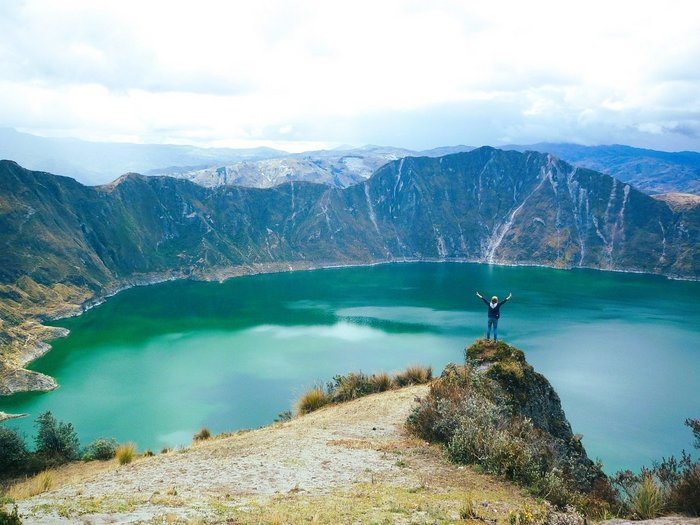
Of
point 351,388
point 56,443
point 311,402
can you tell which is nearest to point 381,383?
point 351,388

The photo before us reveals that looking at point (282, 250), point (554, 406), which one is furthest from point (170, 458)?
point (282, 250)

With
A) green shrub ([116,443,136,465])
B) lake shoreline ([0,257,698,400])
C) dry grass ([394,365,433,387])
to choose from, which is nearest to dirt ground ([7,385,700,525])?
green shrub ([116,443,136,465])

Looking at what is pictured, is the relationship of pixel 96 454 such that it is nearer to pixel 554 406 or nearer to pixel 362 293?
pixel 554 406

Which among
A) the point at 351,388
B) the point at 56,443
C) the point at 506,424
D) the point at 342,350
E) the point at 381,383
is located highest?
the point at 506,424

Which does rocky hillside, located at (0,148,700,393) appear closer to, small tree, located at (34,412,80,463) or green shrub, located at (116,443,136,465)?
small tree, located at (34,412,80,463)

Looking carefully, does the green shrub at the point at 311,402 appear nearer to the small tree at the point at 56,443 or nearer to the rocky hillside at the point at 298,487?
the rocky hillside at the point at 298,487

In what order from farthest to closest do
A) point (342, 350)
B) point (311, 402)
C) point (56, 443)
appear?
point (342, 350) < point (311, 402) < point (56, 443)

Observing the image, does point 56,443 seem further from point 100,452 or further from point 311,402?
point 311,402
